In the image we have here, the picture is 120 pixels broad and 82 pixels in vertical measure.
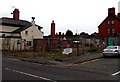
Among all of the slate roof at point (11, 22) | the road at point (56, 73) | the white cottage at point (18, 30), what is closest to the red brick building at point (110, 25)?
the white cottage at point (18, 30)

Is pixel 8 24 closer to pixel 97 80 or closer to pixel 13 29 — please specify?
pixel 13 29

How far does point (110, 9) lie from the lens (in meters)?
71.8

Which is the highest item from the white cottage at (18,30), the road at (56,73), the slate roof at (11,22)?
the slate roof at (11,22)

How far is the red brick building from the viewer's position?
72.6 meters

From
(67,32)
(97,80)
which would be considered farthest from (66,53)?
(67,32)

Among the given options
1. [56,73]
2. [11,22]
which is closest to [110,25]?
[11,22]

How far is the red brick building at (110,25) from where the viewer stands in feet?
238

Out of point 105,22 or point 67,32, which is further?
point 67,32

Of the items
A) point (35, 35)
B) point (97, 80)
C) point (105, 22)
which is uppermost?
point (105, 22)

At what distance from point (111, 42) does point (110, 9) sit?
97.0 feet

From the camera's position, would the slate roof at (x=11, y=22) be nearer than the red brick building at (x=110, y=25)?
Yes

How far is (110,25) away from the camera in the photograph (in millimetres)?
74438

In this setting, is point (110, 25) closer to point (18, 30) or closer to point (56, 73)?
point (18, 30)

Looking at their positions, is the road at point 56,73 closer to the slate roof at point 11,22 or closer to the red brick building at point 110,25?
the slate roof at point 11,22
